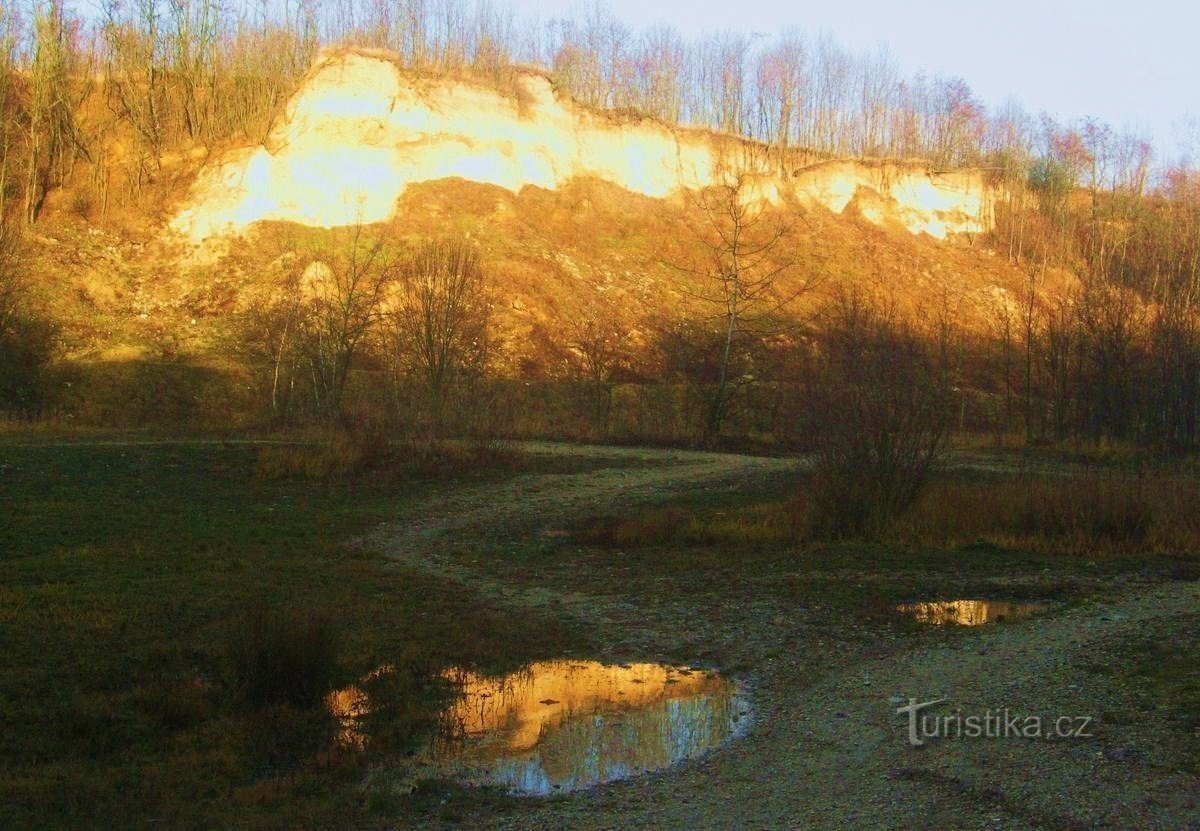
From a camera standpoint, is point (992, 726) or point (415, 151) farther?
point (415, 151)

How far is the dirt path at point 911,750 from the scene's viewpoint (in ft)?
18.1

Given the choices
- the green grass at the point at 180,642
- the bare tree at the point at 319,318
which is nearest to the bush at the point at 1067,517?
the green grass at the point at 180,642

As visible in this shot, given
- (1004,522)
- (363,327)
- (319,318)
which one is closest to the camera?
(1004,522)

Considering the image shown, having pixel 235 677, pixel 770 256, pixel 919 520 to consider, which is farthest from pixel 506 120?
pixel 235 677

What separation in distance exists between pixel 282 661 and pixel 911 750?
454 cm

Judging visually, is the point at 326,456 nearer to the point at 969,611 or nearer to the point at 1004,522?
the point at 1004,522

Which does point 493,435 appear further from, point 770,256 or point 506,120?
point 770,256

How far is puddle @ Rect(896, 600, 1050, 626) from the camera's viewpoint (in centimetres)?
1020

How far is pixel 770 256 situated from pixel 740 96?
64.8ft

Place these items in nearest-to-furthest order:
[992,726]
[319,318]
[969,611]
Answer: [992,726], [969,611], [319,318]

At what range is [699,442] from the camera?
30219 mm

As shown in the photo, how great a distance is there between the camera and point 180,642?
29.7ft

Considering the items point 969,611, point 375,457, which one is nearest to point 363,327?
point 375,457

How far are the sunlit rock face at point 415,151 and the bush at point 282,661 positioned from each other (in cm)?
4061
